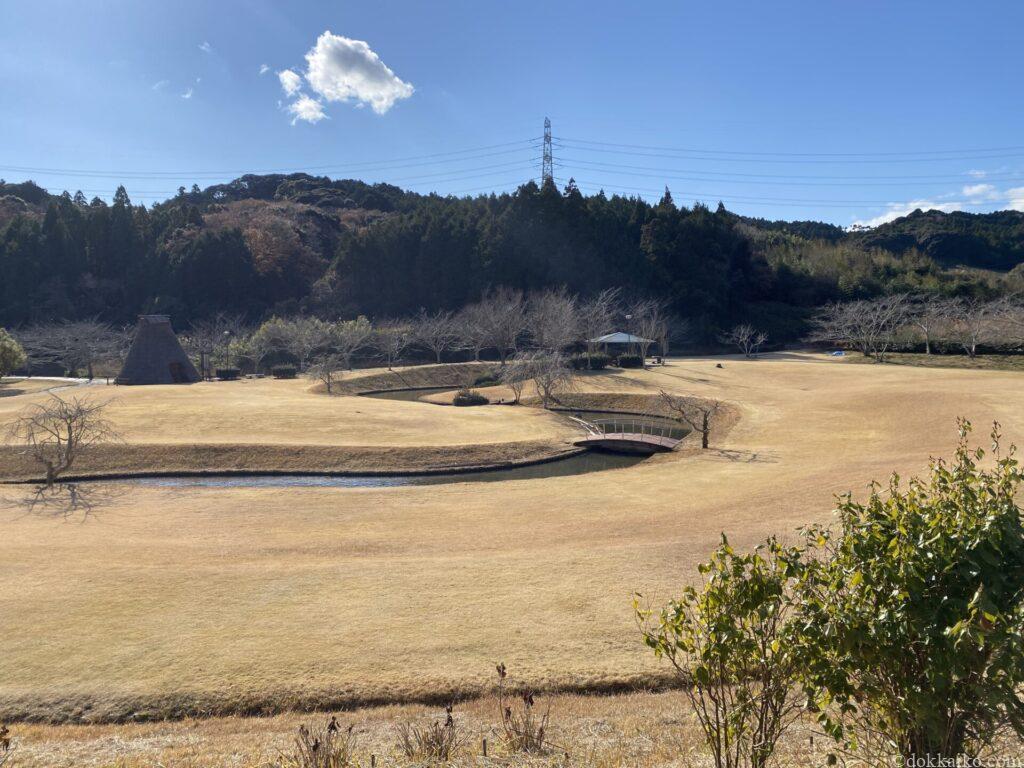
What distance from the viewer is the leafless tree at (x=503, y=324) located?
62844 mm

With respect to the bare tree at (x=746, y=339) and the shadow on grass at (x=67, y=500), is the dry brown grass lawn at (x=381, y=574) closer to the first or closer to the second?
the shadow on grass at (x=67, y=500)

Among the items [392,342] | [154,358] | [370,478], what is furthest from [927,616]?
[392,342]

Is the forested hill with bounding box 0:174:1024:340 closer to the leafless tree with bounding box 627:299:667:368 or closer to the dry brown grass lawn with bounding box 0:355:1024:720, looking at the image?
the leafless tree with bounding box 627:299:667:368

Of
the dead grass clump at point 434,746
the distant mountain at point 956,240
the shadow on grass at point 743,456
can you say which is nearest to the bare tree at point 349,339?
the shadow on grass at point 743,456

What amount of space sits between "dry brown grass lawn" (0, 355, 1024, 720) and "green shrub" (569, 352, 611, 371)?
24.2 meters

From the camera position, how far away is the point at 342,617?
471 inches

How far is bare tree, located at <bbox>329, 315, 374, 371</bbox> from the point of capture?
62.8m

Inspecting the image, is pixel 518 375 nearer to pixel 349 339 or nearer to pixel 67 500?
pixel 349 339

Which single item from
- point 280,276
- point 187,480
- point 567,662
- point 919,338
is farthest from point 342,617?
point 280,276

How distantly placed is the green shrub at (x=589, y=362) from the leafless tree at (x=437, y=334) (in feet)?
55.2

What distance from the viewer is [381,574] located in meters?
14.2

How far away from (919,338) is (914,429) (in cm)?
3906

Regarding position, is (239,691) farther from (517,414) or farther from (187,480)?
→ (517,414)

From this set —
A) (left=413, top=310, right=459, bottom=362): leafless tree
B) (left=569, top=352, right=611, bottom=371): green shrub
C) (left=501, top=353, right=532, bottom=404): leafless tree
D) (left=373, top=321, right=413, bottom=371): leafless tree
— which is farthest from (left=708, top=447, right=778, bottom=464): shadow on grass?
(left=413, top=310, right=459, bottom=362): leafless tree
